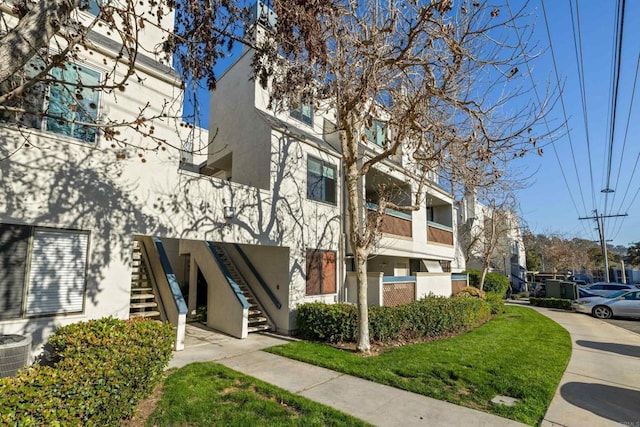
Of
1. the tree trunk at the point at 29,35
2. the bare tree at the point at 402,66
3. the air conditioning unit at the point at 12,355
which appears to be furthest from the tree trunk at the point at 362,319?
the tree trunk at the point at 29,35

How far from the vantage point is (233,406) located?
5.53 meters

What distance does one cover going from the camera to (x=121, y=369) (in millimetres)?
4828

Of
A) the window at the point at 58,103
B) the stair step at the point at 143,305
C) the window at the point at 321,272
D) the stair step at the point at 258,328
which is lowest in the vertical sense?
the stair step at the point at 258,328

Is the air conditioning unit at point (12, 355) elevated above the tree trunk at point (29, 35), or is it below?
below

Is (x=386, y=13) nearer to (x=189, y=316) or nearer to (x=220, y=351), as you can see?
(x=220, y=351)

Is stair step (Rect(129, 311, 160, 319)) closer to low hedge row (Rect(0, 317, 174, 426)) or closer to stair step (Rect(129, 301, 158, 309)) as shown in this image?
stair step (Rect(129, 301, 158, 309))

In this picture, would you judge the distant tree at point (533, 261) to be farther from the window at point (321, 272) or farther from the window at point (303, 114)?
the window at point (303, 114)

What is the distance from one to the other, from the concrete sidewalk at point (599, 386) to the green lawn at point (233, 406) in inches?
141

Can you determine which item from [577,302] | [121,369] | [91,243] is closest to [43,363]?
[91,243]

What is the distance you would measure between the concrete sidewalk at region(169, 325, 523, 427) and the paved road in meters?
13.9

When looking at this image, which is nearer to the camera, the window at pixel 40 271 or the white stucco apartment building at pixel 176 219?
the window at pixel 40 271

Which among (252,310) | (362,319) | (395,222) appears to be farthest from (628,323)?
(252,310)

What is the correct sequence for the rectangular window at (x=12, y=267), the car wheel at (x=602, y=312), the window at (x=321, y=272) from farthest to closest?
the car wheel at (x=602, y=312)
the window at (x=321, y=272)
the rectangular window at (x=12, y=267)

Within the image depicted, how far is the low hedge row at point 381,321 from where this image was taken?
400 inches
